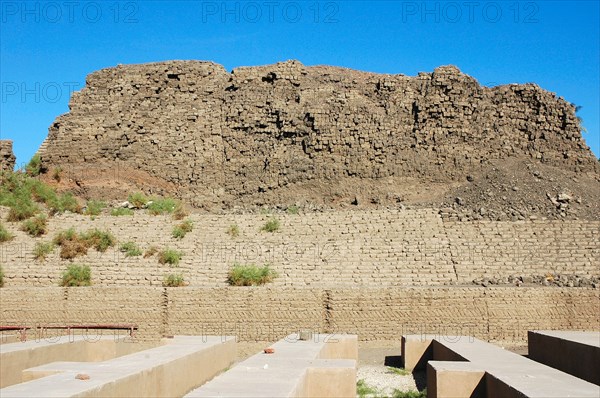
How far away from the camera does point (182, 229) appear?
66.3 feet

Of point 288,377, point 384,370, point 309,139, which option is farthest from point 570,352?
point 309,139

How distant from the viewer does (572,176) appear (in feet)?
81.2

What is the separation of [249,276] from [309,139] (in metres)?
9.92

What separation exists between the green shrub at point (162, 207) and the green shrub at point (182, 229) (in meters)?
1.87

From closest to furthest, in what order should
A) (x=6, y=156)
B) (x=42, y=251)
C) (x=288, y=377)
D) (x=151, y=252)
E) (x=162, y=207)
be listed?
(x=288, y=377) → (x=151, y=252) → (x=42, y=251) → (x=162, y=207) → (x=6, y=156)

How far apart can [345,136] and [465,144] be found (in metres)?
4.35

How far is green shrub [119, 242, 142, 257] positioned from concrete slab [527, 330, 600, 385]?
10540 mm

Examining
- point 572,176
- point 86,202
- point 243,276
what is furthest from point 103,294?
point 572,176

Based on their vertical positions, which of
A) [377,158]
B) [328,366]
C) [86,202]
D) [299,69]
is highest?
[299,69]

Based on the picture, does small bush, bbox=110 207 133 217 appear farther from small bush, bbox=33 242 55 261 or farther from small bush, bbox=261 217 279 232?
small bush, bbox=261 217 279 232

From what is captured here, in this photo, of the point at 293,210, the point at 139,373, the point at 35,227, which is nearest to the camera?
the point at 139,373

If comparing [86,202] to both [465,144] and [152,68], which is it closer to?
[152,68]

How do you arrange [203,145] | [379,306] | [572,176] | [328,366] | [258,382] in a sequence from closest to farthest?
[258,382] < [328,366] < [379,306] < [572,176] < [203,145]

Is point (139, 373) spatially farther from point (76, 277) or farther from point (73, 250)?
point (73, 250)
